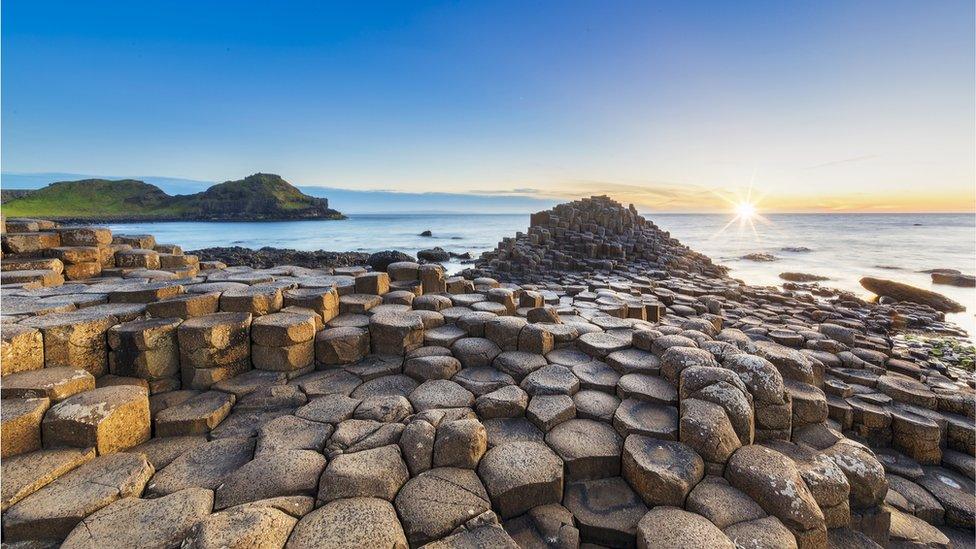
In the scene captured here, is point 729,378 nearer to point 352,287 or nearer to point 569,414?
point 569,414

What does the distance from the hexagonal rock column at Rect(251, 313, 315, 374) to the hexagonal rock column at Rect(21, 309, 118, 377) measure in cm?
127

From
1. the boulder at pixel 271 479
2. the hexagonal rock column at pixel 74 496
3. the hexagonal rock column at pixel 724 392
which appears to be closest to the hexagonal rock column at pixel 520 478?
the boulder at pixel 271 479

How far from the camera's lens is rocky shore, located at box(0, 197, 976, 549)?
8.20 ft

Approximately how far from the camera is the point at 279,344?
430 cm

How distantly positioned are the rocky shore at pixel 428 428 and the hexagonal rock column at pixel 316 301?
0.13 feet

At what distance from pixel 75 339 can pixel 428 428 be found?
136 inches

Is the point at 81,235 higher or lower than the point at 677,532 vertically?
higher

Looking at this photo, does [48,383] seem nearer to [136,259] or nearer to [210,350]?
[210,350]

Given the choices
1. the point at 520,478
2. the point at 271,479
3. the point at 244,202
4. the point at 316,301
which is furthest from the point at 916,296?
the point at 244,202

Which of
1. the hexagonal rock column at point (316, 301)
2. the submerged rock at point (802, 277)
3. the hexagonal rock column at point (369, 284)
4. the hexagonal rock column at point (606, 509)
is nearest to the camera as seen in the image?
the hexagonal rock column at point (606, 509)

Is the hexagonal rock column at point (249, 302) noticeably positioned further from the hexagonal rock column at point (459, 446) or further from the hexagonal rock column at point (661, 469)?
the hexagonal rock column at point (661, 469)

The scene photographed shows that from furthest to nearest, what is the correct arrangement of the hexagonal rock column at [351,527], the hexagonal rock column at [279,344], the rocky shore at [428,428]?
the hexagonal rock column at [279,344] < the rocky shore at [428,428] < the hexagonal rock column at [351,527]

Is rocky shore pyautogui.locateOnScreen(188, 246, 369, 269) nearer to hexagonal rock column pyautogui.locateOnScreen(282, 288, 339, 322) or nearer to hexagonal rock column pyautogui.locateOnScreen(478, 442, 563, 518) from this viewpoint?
hexagonal rock column pyautogui.locateOnScreen(282, 288, 339, 322)

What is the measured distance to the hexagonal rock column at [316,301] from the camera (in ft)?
16.4
